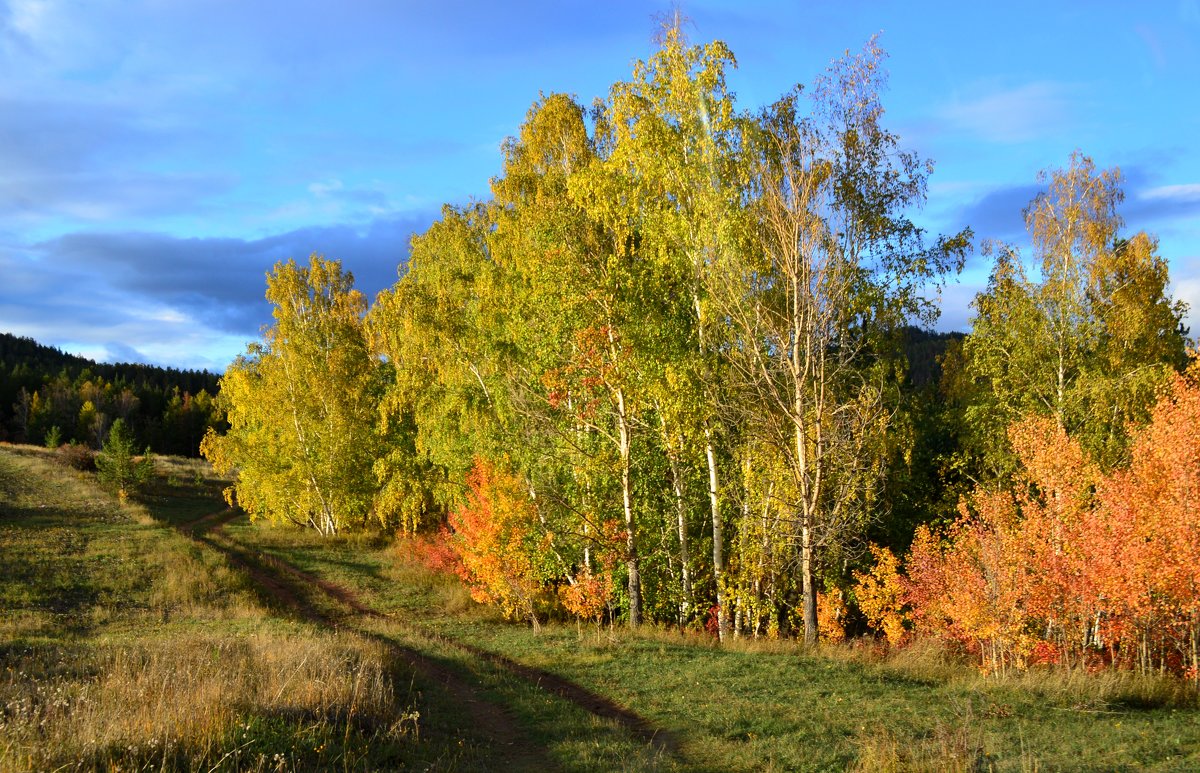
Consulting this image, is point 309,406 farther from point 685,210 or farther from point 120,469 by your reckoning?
point 685,210

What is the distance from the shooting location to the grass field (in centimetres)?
931

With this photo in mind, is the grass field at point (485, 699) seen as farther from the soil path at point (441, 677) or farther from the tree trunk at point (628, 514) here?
the tree trunk at point (628, 514)

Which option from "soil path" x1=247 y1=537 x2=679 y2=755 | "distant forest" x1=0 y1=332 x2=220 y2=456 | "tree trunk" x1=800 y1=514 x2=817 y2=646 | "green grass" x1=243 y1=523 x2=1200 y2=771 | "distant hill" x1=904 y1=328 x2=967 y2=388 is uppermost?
"distant hill" x1=904 y1=328 x2=967 y2=388

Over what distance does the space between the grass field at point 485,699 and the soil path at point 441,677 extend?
8 centimetres

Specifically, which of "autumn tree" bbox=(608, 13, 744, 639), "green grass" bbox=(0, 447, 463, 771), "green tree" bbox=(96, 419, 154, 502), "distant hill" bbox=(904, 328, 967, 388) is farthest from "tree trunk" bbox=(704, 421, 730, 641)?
"distant hill" bbox=(904, 328, 967, 388)

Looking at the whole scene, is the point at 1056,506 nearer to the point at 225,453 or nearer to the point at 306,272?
the point at 306,272

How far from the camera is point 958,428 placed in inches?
1113

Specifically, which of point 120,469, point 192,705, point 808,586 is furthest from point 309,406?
point 192,705

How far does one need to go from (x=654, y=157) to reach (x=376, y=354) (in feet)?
97.7

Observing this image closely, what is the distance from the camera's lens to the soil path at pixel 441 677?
11.2 metres

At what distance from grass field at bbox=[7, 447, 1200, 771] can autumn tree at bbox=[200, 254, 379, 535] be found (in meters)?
15.2

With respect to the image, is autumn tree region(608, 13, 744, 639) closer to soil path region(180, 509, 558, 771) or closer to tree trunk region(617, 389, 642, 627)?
tree trunk region(617, 389, 642, 627)

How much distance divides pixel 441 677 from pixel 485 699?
1.91m

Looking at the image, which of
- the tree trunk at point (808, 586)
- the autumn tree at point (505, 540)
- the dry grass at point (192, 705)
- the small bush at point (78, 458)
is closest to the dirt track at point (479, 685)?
the dry grass at point (192, 705)
